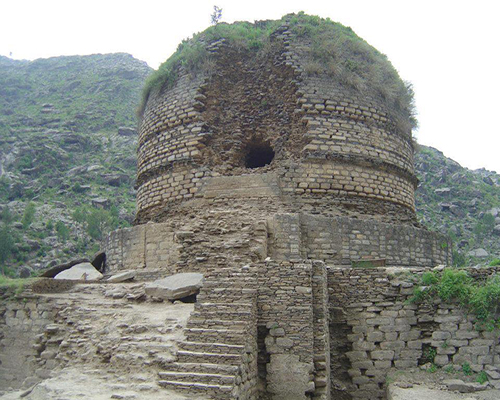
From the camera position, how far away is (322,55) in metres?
12.2

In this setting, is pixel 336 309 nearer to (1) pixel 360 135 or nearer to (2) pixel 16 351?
(1) pixel 360 135

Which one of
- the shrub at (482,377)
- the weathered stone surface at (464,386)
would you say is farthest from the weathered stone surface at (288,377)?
the shrub at (482,377)

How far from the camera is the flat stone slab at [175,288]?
8.37m

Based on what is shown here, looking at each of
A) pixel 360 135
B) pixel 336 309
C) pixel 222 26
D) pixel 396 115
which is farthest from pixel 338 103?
pixel 336 309

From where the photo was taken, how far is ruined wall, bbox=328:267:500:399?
755cm

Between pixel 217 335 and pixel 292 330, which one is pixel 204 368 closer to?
pixel 217 335

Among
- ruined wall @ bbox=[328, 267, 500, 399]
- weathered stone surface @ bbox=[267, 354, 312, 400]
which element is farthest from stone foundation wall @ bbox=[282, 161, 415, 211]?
weathered stone surface @ bbox=[267, 354, 312, 400]

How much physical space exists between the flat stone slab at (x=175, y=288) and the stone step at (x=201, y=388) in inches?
110

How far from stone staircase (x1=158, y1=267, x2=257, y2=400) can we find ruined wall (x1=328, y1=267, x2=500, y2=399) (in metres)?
2.08

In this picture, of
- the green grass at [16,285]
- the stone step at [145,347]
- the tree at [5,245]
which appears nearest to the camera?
the stone step at [145,347]

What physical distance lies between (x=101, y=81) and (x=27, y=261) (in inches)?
1277

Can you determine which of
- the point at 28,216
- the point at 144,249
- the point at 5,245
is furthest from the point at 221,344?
the point at 28,216

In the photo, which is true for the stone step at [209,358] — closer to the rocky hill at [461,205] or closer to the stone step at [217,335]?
the stone step at [217,335]

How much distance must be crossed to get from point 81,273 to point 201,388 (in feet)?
25.5
